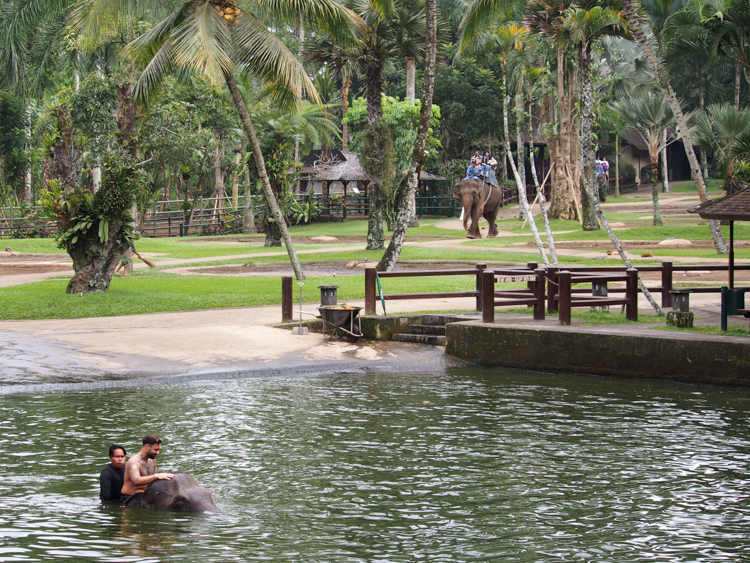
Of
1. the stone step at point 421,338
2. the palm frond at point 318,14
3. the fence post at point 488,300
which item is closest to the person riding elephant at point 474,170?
the palm frond at point 318,14

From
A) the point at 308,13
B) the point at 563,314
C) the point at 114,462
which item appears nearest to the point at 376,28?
the point at 308,13

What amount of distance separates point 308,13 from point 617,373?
36.9 feet

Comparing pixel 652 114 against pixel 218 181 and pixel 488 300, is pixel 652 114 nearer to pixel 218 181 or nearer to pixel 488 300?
pixel 218 181

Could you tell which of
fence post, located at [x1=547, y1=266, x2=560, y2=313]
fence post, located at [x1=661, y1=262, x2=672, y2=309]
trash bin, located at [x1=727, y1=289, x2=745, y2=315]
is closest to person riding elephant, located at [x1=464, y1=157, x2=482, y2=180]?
fence post, located at [x1=661, y1=262, x2=672, y2=309]

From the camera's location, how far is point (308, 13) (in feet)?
67.3

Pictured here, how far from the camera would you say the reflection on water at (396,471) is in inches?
281

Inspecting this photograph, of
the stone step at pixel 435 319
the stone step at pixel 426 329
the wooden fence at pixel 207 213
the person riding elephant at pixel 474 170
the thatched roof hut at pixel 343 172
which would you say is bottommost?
the stone step at pixel 426 329

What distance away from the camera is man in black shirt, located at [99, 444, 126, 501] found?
8.17 m

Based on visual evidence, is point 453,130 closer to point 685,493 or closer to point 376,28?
point 376,28

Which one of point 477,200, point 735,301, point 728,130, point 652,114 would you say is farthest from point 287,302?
point 652,114

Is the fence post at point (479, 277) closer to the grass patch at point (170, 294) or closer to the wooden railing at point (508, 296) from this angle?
the wooden railing at point (508, 296)

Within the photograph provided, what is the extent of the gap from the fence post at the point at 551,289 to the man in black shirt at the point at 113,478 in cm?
962

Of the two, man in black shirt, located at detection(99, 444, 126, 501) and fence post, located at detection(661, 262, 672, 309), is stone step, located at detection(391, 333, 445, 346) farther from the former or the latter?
man in black shirt, located at detection(99, 444, 126, 501)

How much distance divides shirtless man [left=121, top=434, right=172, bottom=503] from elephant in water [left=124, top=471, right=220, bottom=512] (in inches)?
1.7
